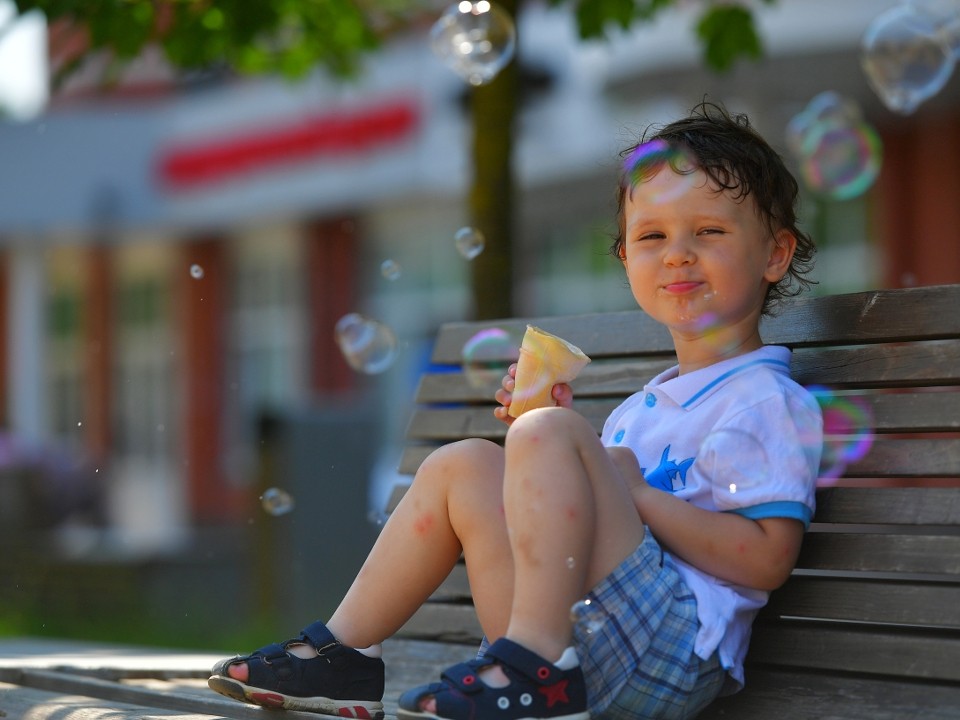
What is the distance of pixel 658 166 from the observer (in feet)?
8.41

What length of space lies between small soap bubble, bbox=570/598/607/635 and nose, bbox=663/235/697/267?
22.6 inches

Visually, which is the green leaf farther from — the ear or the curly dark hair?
the ear

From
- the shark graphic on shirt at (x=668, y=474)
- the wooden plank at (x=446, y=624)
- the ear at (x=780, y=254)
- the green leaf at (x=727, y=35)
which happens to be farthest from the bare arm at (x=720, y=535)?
the green leaf at (x=727, y=35)

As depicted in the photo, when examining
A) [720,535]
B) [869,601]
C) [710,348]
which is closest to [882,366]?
[710,348]

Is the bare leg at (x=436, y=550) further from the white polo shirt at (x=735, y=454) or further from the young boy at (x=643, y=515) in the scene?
the white polo shirt at (x=735, y=454)

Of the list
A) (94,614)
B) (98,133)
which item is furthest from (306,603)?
(98,133)

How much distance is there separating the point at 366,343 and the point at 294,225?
13296 millimetres

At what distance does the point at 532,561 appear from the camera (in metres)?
2.19

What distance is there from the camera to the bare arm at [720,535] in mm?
2326

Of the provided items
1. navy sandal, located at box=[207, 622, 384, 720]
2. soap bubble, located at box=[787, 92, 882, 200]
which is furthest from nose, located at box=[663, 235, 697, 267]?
soap bubble, located at box=[787, 92, 882, 200]

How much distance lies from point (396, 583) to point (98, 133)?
58.2ft

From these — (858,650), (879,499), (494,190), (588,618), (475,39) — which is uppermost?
(475,39)

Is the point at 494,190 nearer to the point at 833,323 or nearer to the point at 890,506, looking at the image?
the point at 833,323

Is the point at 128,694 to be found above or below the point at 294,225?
below
